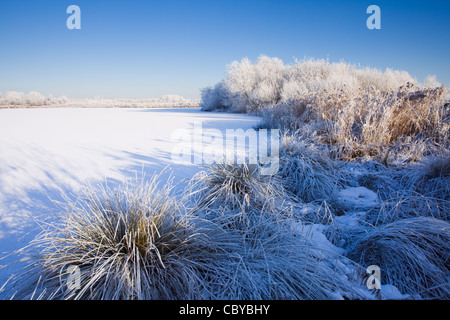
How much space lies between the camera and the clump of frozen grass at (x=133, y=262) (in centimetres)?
97

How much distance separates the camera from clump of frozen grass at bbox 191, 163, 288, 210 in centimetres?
192

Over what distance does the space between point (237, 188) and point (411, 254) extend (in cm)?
129

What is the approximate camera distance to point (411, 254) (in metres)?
1.29

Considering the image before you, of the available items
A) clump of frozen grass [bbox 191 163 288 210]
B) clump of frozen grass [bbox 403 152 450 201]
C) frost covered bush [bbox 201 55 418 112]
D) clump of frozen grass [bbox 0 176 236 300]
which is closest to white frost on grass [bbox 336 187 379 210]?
clump of frozen grass [bbox 403 152 450 201]

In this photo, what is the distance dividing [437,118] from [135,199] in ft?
14.8

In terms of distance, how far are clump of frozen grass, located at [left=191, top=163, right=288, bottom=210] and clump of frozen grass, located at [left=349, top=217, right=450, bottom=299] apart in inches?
27.4

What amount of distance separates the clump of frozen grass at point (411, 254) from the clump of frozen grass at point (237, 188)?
70 centimetres
